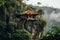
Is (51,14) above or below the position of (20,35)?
above

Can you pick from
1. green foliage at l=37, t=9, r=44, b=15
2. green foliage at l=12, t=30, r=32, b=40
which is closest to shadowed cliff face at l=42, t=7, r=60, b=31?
green foliage at l=37, t=9, r=44, b=15

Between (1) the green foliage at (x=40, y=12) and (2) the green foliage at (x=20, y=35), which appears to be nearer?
(2) the green foliage at (x=20, y=35)

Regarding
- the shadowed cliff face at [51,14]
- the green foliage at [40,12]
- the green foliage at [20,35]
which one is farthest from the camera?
the shadowed cliff face at [51,14]

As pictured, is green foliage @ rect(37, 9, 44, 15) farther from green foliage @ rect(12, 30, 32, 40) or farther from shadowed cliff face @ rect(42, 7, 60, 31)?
green foliage @ rect(12, 30, 32, 40)

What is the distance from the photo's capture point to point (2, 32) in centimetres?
1236

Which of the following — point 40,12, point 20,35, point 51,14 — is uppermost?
point 40,12

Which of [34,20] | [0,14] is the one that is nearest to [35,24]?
[34,20]

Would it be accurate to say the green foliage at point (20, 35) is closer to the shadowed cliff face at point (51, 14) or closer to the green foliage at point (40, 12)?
the green foliage at point (40, 12)

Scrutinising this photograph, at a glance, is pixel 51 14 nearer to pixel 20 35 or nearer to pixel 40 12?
pixel 40 12

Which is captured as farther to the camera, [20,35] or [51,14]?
[51,14]

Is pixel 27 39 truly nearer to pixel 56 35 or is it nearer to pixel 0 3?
pixel 0 3

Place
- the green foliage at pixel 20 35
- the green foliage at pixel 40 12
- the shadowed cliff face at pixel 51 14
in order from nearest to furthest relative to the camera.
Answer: the green foliage at pixel 20 35 < the green foliage at pixel 40 12 < the shadowed cliff face at pixel 51 14

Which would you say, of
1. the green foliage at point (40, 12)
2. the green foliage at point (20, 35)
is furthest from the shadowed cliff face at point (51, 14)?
the green foliage at point (20, 35)

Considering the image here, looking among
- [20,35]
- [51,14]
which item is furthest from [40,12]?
[20,35]
